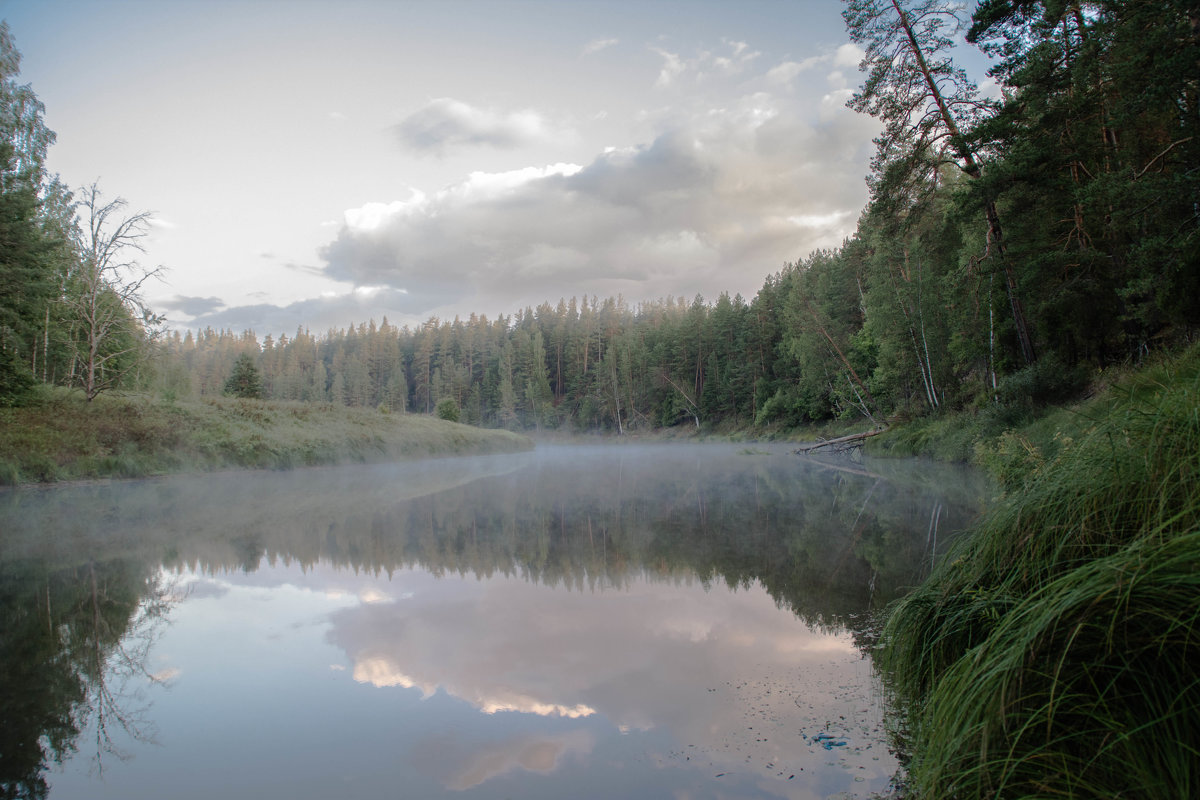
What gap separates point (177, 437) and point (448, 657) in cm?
1826

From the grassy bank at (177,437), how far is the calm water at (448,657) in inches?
273

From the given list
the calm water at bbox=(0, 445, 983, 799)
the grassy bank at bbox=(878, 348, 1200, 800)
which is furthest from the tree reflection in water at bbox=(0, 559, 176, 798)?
the grassy bank at bbox=(878, 348, 1200, 800)

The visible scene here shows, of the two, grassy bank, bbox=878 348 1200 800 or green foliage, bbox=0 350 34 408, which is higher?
green foliage, bbox=0 350 34 408

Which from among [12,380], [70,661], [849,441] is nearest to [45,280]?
[12,380]

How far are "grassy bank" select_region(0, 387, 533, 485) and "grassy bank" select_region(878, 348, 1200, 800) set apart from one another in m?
18.0

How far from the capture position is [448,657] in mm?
4062

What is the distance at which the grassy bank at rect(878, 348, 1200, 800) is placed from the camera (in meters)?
1.56

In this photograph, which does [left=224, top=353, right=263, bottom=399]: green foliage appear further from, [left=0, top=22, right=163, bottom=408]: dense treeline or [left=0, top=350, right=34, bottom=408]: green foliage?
[left=0, top=350, right=34, bottom=408]: green foliage

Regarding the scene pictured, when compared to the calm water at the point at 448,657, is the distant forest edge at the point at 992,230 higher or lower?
higher

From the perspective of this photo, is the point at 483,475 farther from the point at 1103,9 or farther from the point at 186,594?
the point at 1103,9

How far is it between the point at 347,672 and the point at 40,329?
23039mm

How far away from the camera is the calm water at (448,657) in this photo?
267 centimetres

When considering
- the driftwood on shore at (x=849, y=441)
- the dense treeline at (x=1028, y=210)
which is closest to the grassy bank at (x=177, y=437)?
the driftwood on shore at (x=849, y=441)

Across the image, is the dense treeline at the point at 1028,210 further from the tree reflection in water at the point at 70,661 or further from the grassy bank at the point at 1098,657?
the tree reflection in water at the point at 70,661
